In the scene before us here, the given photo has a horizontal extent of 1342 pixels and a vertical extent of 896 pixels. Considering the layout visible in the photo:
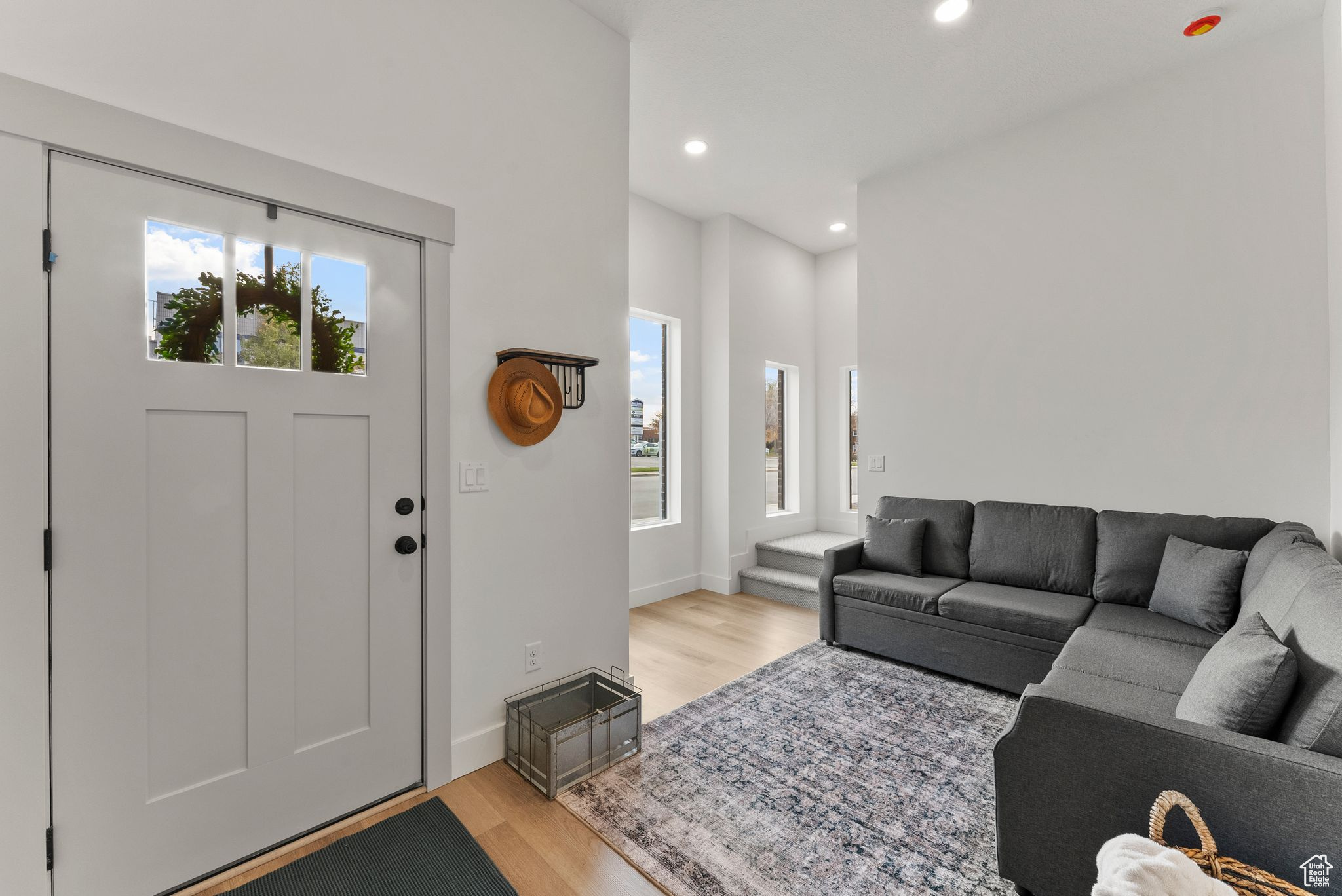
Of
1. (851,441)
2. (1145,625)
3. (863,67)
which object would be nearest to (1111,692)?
(1145,625)

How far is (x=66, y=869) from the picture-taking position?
151 cm

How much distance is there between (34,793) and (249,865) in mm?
573

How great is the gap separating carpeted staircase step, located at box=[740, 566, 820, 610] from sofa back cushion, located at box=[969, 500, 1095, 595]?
124 cm

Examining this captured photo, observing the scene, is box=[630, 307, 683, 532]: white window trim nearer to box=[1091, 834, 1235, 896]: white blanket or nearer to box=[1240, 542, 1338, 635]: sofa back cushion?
box=[1240, 542, 1338, 635]: sofa back cushion

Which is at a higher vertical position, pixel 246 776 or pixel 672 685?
pixel 246 776

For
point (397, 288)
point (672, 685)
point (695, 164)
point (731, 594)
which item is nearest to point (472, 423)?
point (397, 288)

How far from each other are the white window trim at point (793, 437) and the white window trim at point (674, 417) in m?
1.26

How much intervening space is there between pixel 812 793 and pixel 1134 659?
1286mm

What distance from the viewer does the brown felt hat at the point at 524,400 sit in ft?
7.46

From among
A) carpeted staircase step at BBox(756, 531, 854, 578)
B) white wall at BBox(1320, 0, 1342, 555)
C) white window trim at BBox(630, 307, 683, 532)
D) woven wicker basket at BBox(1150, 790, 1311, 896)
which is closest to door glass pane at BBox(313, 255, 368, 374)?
woven wicker basket at BBox(1150, 790, 1311, 896)

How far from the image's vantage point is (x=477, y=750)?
7.38 feet

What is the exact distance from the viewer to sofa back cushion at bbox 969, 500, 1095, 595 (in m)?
3.08

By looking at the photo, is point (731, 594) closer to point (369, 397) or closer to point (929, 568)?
point (929, 568)

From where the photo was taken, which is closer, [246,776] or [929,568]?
[246,776]
